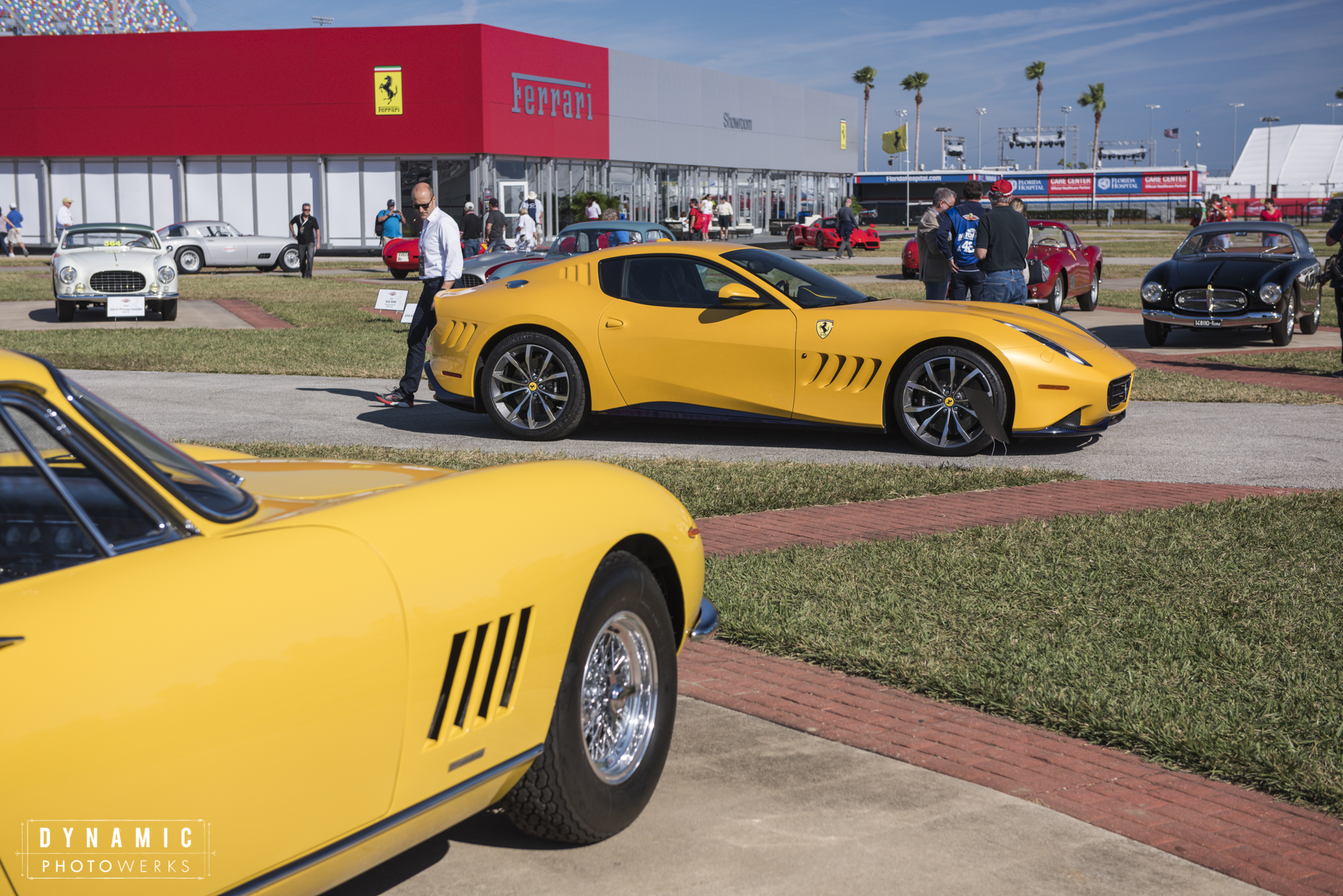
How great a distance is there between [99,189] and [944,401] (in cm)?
3993

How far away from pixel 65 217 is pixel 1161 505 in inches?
1337

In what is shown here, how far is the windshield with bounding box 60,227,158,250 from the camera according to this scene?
19859 mm

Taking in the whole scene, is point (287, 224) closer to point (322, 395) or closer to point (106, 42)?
point (106, 42)

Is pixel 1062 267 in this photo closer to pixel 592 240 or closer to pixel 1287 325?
pixel 1287 325

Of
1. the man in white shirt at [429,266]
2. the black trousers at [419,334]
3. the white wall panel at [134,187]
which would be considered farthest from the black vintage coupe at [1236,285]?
the white wall panel at [134,187]

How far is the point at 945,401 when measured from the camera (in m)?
8.47

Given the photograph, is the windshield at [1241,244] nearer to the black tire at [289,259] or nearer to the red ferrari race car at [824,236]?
the black tire at [289,259]

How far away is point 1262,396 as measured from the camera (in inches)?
446

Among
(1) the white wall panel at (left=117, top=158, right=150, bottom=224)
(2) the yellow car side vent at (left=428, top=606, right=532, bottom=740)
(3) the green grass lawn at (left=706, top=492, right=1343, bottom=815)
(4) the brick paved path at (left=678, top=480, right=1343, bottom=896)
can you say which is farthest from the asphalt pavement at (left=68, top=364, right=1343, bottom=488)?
(1) the white wall panel at (left=117, top=158, right=150, bottom=224)

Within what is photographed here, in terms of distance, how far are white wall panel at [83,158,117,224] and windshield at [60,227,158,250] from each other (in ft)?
76.7

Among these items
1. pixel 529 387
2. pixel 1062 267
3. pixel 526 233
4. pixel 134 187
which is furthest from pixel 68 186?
pixel 529 387

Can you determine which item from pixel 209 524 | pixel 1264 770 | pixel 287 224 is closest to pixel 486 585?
pixel 209 524

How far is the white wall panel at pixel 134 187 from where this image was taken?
41.3 m

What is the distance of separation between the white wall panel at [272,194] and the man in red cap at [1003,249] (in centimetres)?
3401
